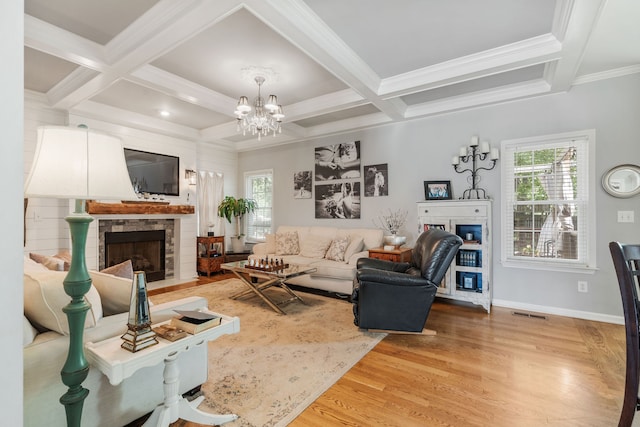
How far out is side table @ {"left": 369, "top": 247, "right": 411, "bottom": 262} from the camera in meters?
4.07

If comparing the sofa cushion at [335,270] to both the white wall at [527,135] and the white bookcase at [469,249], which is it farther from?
the white bookcase at [469,249]

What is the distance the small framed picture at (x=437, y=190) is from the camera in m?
4.22

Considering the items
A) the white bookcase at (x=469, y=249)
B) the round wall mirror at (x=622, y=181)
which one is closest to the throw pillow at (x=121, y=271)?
the white bookcase at (x=469, y=249)

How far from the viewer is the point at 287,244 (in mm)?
5301

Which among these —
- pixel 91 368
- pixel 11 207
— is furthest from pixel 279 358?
pixel 11 207

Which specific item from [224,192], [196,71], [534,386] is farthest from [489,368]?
[224,192]

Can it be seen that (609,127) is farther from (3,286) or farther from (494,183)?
(3,286)

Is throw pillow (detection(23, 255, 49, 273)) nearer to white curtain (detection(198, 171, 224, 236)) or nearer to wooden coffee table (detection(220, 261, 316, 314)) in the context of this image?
wooden coffee table (detection(220, 261, 316, 314))

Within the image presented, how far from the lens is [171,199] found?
18.1 feet

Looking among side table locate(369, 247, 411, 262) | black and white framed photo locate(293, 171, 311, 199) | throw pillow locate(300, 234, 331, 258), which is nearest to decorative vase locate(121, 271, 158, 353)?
side table locate(369, 247, 411, 262)

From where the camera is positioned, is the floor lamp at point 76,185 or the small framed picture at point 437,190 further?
the small framed picture at point 437,190

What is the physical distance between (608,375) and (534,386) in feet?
2.16

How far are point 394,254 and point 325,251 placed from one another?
4.13 feet

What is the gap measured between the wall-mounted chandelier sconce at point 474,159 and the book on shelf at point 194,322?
370 centimetres
